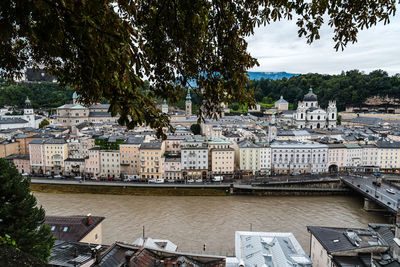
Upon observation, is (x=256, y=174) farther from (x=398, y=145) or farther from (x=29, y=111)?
(x=29, y=111)

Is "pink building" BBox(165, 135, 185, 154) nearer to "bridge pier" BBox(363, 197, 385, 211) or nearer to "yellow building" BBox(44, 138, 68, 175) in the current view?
"yellow building" BBox(44, 138, 68, 175)

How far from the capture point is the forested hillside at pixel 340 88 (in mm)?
59281

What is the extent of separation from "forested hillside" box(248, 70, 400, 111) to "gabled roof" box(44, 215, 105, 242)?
55.9 meters

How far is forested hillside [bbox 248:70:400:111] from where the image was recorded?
59281 millimetres

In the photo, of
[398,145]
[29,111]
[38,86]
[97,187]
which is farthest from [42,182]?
[38,86]

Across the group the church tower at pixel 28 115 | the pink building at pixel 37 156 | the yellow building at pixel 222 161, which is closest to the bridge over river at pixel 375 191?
the yellow building at pixel 222 161


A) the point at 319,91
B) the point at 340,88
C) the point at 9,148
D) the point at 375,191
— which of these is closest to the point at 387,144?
the point at 375,191

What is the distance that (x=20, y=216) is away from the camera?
773 cm

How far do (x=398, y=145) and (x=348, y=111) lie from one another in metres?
33.9

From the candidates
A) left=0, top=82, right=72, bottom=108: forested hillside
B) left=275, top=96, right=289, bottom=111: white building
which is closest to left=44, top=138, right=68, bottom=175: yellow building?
left=0, top=82, right=72, bottom=108: forested hillside

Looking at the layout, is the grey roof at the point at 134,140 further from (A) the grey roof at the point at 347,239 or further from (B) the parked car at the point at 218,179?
(A) the grey roof at the point at 347,239

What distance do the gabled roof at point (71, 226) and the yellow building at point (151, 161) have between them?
45.8ft

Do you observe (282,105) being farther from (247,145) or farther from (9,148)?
(9,148)

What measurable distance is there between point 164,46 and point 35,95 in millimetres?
66416
